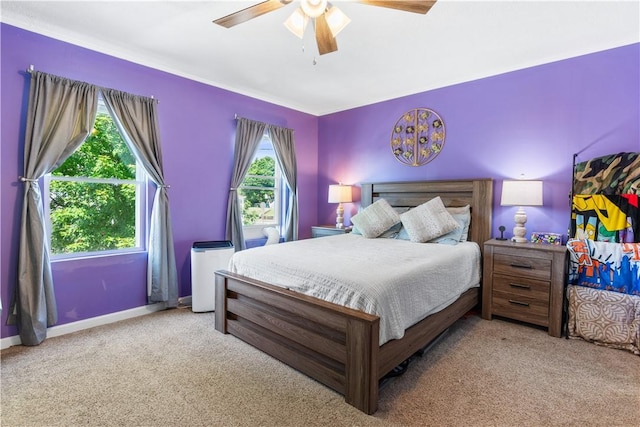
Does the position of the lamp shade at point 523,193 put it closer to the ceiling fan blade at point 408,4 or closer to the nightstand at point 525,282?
the nightstand at point 525,282

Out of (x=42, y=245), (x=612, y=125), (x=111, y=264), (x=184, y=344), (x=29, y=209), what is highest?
(x=612, y=125)

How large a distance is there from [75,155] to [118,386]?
2.13m

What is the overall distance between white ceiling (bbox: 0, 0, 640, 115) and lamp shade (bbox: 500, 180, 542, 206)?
1280 millimetres

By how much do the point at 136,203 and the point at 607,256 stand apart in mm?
4456

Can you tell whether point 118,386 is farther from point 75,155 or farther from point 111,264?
point 75,155

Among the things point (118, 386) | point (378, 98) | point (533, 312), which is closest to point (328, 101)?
point (378, 98)

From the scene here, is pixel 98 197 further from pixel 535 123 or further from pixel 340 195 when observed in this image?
pixel 535 123

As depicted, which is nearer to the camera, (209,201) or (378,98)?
(209,201)

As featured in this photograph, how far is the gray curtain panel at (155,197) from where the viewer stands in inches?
122

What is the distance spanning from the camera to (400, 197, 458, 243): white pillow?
133 inches

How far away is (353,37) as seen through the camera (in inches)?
110

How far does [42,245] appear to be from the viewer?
8.50 feet

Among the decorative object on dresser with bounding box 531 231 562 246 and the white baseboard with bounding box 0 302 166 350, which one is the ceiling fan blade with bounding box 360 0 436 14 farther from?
the white baseboard with bounding box 0 302 166 350

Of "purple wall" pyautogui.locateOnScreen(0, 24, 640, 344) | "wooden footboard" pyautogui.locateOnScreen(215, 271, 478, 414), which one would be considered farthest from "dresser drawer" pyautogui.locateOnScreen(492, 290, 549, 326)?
"purple wall" pyautogui.locateOnScreen(0, 24, 640, 344)
